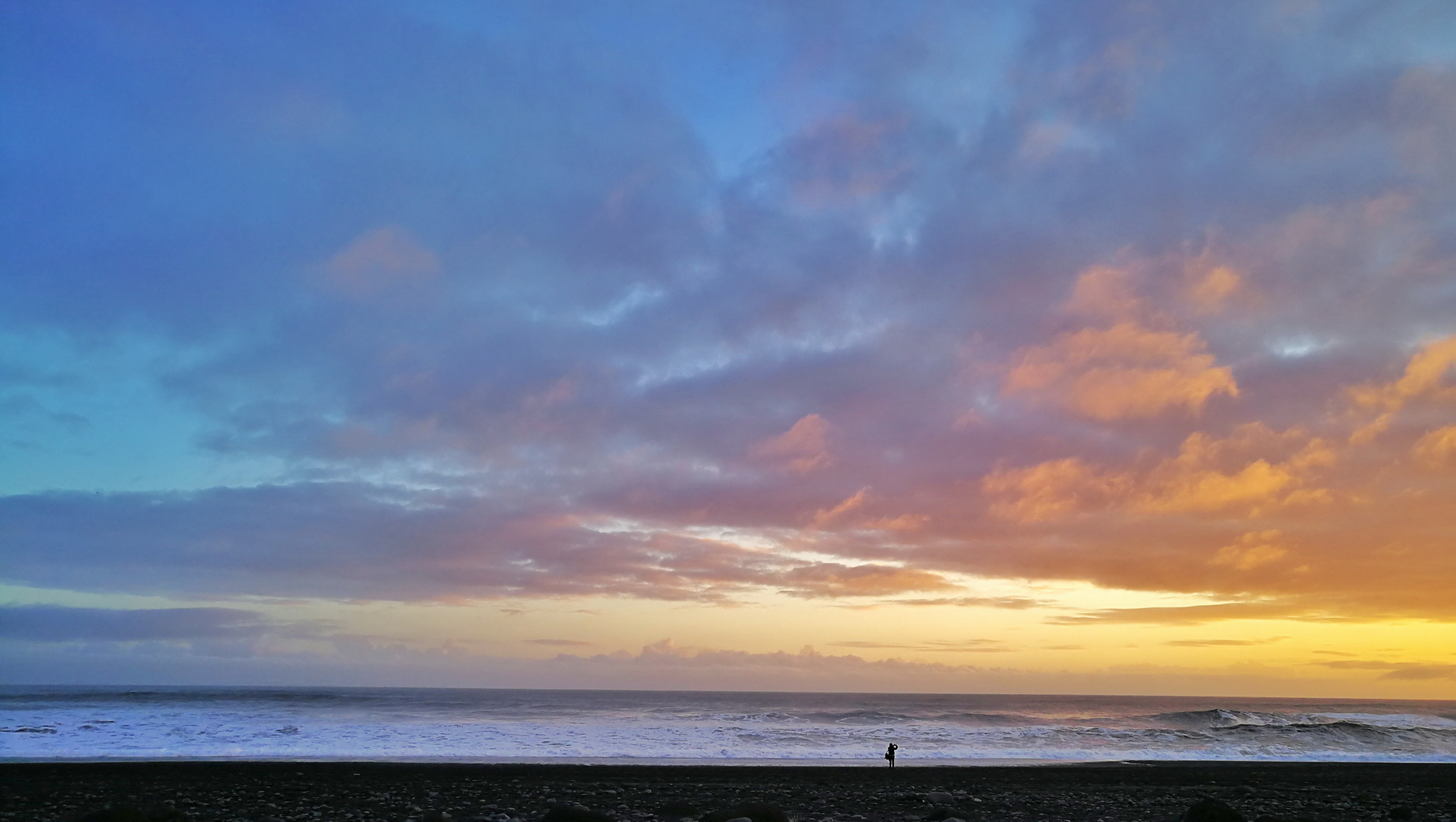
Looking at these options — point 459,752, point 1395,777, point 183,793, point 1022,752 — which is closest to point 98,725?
point 459,752

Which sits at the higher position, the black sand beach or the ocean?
the black sand beach

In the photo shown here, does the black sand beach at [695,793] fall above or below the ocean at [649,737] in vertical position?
above

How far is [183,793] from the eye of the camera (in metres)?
23.4

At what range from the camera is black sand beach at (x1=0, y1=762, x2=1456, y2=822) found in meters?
19.7

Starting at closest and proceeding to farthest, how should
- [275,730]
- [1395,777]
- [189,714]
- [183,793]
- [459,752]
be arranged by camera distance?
[183,793] < [1395,777] < [459,752] < [275,730] < [189,714]

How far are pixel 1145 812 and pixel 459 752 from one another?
3028 centimetres

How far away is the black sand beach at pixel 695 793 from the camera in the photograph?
1973cm

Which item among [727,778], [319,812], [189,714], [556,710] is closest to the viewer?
[319,812]

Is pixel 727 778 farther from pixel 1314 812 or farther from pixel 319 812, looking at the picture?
pixel 1314 812

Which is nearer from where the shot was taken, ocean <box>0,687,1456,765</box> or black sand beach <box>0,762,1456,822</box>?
black sand beach <box>0,762,1456,822</box>

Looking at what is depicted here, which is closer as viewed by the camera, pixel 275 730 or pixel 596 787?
pixel 596 787

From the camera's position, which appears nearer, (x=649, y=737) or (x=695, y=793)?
(x=695, y=793)

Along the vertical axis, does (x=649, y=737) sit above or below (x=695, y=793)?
below

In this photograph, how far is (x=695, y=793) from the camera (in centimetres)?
2452
